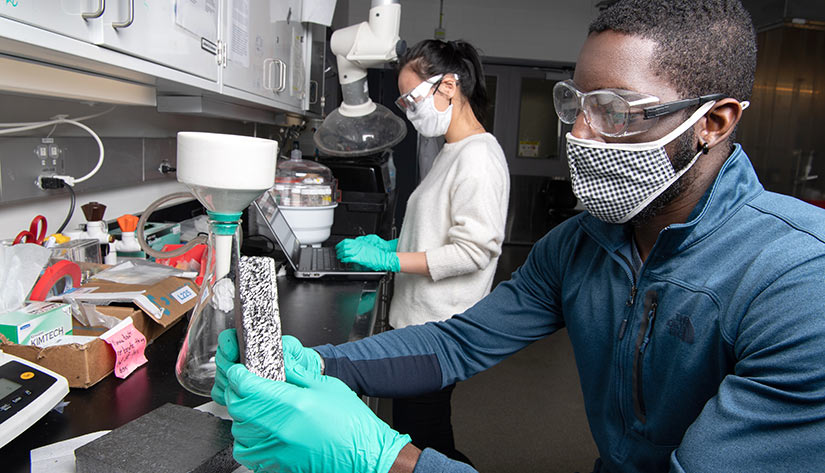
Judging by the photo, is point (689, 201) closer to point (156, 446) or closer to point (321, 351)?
point (321, 351)

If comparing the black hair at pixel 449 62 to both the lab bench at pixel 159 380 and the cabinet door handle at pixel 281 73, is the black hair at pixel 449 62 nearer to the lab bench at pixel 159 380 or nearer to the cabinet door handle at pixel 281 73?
the cabinet door handle at pixel 281 73

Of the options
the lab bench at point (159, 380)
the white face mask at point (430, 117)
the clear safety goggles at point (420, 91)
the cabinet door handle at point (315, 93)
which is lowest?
the lab bench at point (159, 380)

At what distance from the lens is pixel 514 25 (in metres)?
5.96

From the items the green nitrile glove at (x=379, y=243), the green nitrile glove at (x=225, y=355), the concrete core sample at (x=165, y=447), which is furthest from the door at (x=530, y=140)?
the concrete core sample at (x=165, y=447)

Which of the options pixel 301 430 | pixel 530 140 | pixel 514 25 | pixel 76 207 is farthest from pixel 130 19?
pixel 530 140

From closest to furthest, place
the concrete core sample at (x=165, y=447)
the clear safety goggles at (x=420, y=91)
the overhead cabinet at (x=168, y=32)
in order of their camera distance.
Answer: the concrete core sample at (x=165, y=447), the overhead cabinet at (x=168, y=32), the clear safety goggles at (x=420, y=91)

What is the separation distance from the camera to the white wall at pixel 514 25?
5859mm

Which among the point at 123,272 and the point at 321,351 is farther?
the point at 123,272

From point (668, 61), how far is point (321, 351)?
0.75m

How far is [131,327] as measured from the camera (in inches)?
37.4

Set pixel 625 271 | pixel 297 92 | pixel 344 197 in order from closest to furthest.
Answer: pixel 625 271 → pixel 344 197 → pixel 297 92

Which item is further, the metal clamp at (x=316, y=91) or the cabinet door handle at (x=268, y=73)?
the metal clamp at (x=316, y=91)

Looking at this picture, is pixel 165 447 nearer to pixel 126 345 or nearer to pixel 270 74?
pixel 126 345

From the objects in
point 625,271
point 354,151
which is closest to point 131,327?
point 625,271
